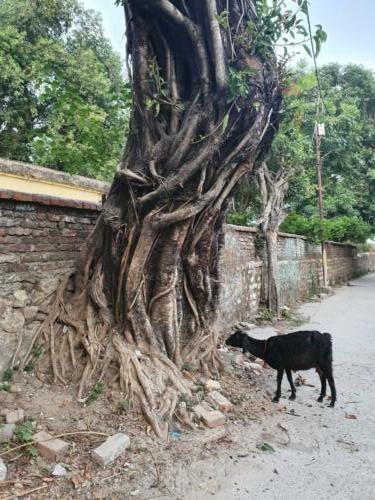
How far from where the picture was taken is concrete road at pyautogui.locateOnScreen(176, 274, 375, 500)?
2643 mm

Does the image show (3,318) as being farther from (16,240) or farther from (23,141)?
(23,141)

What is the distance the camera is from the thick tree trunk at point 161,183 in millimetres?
3854

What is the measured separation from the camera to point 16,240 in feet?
12.9

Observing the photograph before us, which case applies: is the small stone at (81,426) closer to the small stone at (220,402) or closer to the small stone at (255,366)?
the small stone at (220,402)

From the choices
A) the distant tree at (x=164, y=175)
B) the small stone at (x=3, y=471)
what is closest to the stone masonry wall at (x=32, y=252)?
the distant tree at (x=164, y=175)

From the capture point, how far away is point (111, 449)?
282 cm

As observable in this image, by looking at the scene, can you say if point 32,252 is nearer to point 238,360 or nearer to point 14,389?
point 14,389

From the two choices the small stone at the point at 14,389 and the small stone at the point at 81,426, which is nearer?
the small stone at the point at 81,426

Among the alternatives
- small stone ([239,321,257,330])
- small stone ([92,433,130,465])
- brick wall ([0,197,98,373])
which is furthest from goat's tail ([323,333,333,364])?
small stone ([239,321,257,330])

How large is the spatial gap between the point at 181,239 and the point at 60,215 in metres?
1.48

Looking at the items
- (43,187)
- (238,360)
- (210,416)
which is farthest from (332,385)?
(43,187)

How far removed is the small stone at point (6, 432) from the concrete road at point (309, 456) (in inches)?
54.1

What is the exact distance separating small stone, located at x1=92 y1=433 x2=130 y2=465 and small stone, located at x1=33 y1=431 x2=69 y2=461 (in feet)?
0.75

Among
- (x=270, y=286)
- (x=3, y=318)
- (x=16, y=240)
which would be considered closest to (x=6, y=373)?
(x=3, y=318)
